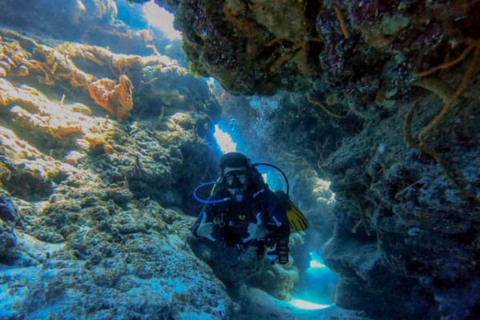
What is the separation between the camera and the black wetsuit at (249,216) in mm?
3789

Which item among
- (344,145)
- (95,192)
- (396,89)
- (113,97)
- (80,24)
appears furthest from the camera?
(80,24)

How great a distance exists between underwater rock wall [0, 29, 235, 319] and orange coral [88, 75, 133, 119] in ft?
0.08

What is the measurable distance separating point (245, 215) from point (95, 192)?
238 cm

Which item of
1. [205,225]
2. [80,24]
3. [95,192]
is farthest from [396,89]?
[80,24]

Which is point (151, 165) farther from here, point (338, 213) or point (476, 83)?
point (476, 83)

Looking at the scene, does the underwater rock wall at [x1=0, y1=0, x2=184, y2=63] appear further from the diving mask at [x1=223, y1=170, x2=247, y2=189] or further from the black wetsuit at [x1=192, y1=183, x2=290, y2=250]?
the black wetsuit at [x1=192, y1=183, x2=290, y2=250]

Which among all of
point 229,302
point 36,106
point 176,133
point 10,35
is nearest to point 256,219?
point 229,302

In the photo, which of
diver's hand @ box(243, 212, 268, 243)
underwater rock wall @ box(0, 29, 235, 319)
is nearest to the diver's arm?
underwater rock wall @ box(0, 29, 235, 319)

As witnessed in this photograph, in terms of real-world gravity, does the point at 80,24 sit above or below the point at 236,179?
above

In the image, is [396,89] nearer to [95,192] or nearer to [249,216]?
[249,216]

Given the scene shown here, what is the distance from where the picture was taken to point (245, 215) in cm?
396

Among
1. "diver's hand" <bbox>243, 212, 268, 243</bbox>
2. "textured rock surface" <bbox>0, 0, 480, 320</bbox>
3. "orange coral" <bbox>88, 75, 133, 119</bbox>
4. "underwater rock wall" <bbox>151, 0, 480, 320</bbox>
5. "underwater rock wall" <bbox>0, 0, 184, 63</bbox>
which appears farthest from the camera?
"underwater rock wall" <bbox>0, 0, 184, 63</bbox>

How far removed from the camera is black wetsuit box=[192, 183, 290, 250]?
379 cm

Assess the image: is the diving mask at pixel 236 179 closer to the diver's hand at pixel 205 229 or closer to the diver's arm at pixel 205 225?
the diver's arm at pixel 205 225
